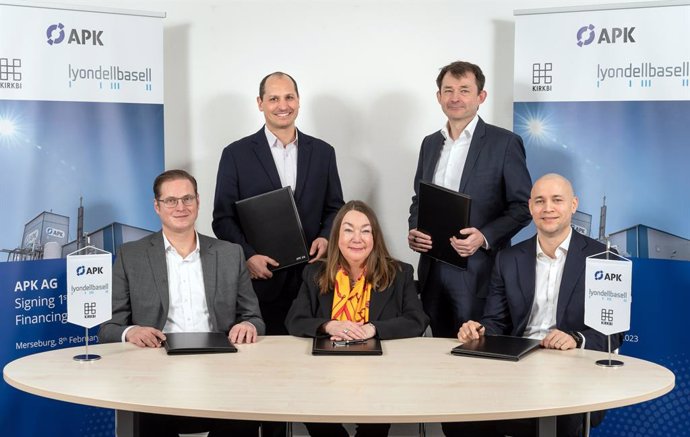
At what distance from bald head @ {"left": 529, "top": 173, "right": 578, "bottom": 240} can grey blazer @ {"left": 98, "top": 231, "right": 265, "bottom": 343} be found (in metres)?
1.26

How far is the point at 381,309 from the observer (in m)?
3.45

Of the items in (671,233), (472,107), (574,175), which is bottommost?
(671,233)

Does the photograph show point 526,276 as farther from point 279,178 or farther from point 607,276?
point 279,178

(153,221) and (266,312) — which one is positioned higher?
(153,221)

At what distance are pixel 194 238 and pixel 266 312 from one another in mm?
798

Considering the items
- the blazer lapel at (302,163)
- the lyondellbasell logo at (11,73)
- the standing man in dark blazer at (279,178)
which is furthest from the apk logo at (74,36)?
the blazer lapel at (302,163)

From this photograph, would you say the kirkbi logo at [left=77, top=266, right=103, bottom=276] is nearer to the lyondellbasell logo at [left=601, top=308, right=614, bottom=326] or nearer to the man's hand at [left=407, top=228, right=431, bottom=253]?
the man's hand at [left=407, top=228, right=431, bottom=253]

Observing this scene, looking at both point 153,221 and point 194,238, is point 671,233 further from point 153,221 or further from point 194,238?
point 153,221

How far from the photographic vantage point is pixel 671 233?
172 inches

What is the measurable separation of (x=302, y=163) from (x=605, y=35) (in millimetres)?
1785

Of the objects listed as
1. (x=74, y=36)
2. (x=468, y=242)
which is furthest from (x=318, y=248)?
(x=74, y=36)

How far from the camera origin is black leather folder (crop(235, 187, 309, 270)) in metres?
3.96

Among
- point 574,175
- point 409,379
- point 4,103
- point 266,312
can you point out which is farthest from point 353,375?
point 4,103

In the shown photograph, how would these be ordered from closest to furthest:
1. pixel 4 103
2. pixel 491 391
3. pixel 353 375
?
pixel 491 391 → pixel 353 375 → pixel 4 103
